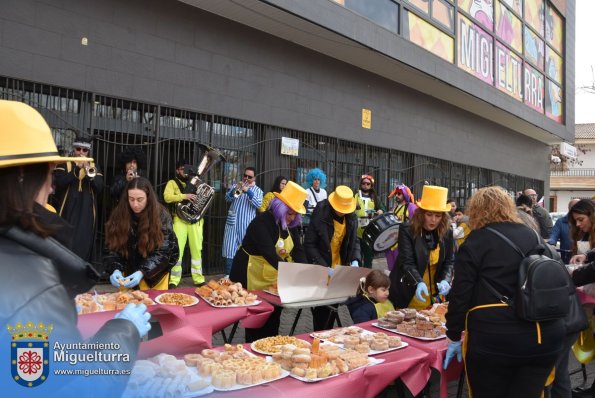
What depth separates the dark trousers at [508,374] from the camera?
2611 millimetres

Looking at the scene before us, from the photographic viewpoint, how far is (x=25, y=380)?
1.25 m

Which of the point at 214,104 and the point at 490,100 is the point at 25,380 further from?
the point at 490,100

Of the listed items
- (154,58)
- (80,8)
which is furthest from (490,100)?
(80,8)

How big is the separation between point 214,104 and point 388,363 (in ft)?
22.5

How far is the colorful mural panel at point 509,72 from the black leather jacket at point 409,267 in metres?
13.4

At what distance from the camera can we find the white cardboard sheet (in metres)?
4.09

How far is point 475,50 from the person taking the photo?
563 inches

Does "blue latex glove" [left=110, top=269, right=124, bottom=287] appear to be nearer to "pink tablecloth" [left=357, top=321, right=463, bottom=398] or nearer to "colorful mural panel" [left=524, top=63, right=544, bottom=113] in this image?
"pink tablecloth" [left=357, top=321, right=463, bottom=398]

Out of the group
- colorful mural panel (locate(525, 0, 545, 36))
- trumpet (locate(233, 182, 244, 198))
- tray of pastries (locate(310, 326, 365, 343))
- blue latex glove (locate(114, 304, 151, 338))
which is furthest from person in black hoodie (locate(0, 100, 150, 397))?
colorful mural panel (locate(525, 0, 545, 36))

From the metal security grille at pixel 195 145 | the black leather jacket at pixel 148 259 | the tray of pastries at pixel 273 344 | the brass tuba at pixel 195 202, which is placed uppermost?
the metal security grille at pixel 195 145

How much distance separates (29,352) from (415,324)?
9.22 ft

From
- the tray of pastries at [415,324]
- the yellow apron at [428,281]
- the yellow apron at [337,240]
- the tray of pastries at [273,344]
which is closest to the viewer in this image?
the tray of pastries at [273,344]

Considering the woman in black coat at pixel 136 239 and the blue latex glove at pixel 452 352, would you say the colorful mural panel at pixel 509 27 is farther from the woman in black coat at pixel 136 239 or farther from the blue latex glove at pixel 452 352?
the woman in black coat at pixel 136 239

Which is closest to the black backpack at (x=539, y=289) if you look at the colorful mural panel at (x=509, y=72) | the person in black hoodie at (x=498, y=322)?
the person in black hoodie at (x=498, y=322)
